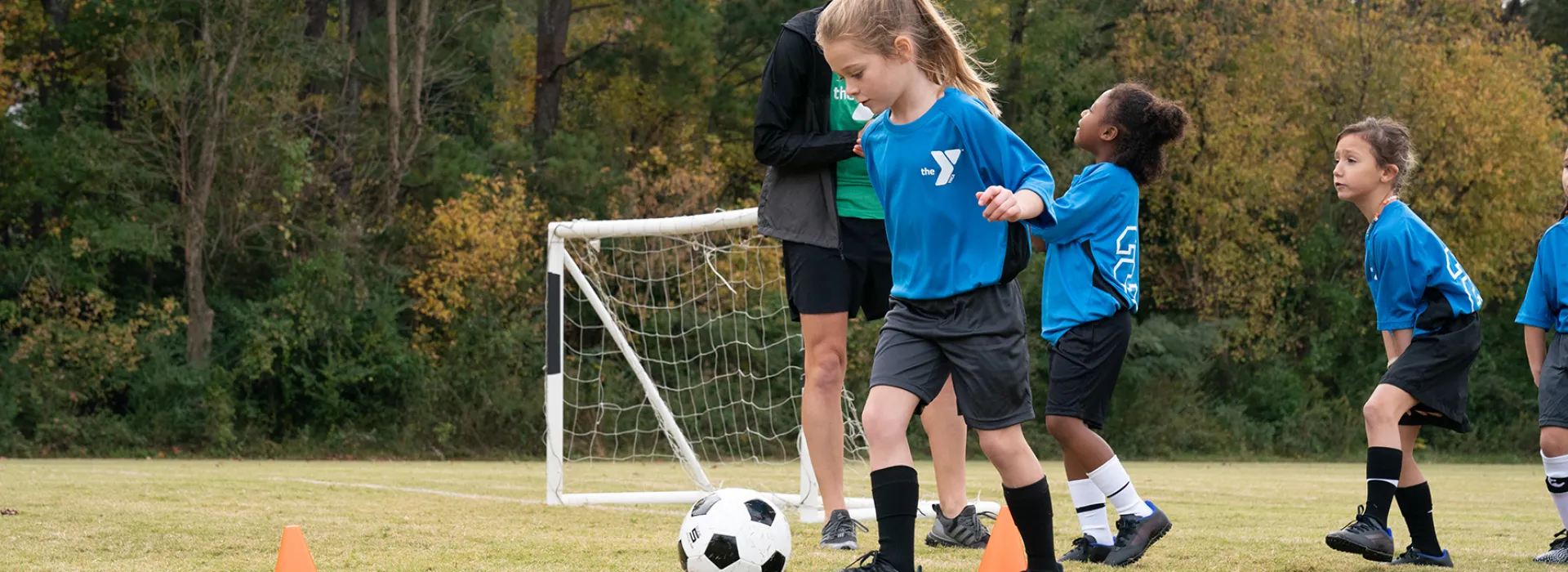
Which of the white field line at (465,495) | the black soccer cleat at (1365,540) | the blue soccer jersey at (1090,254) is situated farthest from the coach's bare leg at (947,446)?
the white field line at (465,495)

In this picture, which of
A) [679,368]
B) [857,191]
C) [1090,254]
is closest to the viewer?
[1090,254]

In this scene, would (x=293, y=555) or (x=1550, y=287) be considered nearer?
(x=293, y=555)

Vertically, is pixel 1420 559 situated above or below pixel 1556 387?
below

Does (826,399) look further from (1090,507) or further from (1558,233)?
(1558,233)

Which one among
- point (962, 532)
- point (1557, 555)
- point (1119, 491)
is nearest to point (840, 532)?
point (962, 532)

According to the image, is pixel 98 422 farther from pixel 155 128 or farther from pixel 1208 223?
pixel 1208 223

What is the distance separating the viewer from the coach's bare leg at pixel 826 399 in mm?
4773

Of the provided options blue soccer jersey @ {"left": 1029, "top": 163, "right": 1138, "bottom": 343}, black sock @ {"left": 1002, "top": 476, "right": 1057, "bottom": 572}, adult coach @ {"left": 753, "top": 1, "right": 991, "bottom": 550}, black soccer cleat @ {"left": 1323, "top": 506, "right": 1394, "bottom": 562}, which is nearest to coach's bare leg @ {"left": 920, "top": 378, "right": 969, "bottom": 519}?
adult coach @ {"left": 753, "top": 1, "right": 991, "bottom": 550}

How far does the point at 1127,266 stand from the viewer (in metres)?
4.48

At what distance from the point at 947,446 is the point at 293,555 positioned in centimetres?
233

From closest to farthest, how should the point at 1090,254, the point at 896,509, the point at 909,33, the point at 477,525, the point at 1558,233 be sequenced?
the point at 896,509 → the point at 909,33 → the point at 1090,254 → the point at 1558,233 → the point at 477,525

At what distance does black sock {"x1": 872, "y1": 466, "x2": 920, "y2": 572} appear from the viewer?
11.2ft

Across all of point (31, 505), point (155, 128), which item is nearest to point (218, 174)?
point (155, 128)

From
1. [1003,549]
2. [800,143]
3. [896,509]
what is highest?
[800,143]
